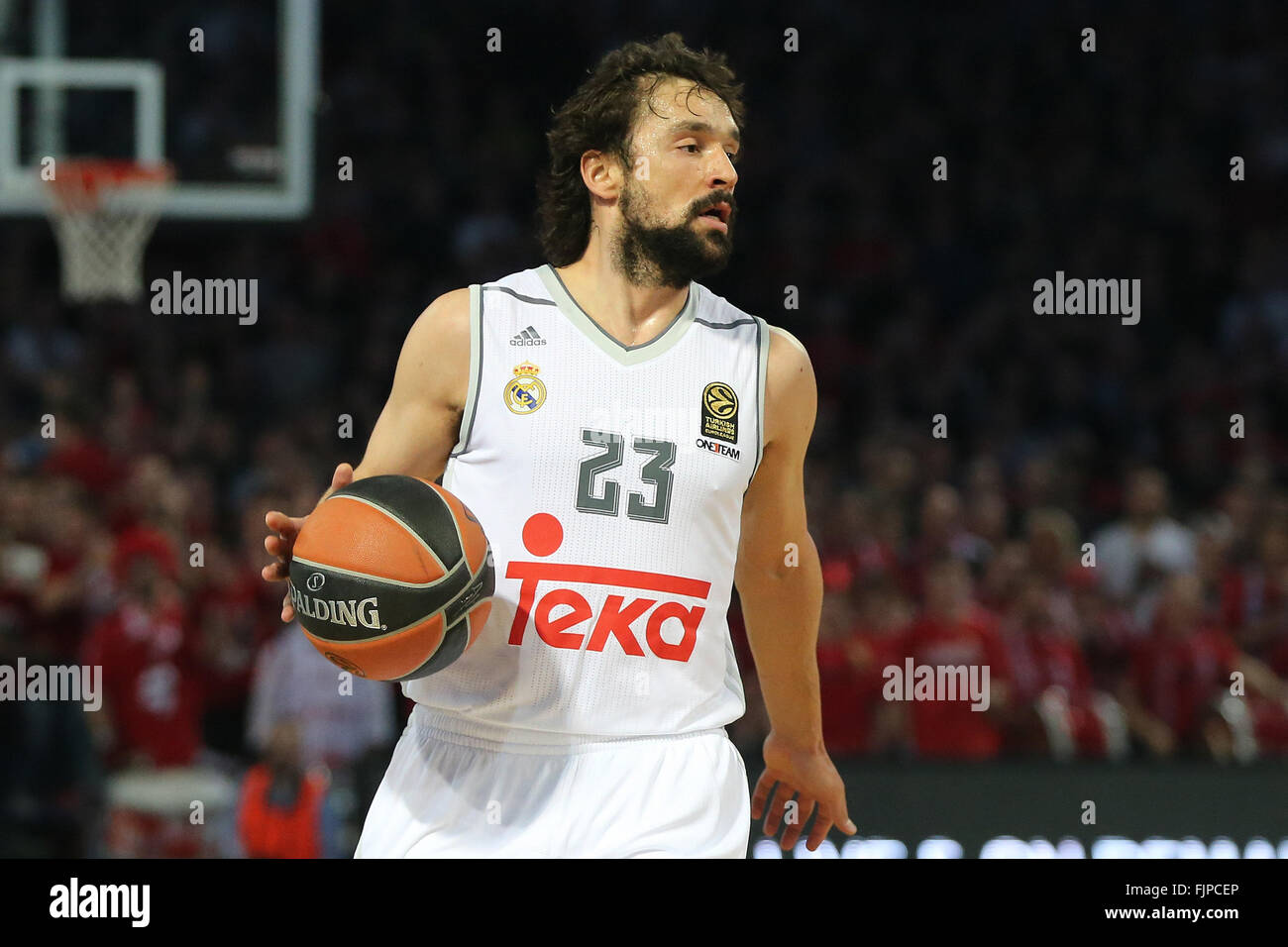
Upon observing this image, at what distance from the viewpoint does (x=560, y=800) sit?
348cm

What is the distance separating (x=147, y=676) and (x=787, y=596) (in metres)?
5.00

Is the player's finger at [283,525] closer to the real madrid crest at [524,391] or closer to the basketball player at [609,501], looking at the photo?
the basketball player at [609,501]

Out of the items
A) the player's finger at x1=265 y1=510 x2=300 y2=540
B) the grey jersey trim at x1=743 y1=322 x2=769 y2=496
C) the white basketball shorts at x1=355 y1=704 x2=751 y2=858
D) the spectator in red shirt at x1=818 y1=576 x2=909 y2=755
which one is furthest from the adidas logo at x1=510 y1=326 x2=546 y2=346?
the spectator in red shirt at x1=818 y1=576 x2=909 y2=755

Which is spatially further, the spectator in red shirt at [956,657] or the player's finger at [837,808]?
the spectator in red shirt at [956,657]

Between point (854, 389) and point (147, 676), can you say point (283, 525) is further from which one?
point (854, 389)

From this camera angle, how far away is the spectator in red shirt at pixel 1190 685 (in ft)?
26.1

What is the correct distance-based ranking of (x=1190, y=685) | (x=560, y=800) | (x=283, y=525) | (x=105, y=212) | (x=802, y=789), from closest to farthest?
(x=283, y=525)
(x=560, y=800)
(x=802, y=789)
(x=1190, y=685)
(x=105, y=212)

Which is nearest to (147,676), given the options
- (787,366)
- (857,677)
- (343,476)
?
(857,677)

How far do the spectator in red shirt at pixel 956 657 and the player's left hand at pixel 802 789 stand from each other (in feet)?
12.2

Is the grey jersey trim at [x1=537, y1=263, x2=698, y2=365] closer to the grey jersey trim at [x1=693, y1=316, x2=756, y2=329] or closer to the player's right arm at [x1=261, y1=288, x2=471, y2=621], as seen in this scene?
the grey jersey trim at [x1=693, y1=316, x2=756, y2=329]

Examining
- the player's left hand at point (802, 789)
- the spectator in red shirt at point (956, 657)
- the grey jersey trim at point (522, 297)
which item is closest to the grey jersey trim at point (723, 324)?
the grey jersey trim at point (522, 297)

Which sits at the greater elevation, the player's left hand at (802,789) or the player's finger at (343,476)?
the player's finger at (343,476)

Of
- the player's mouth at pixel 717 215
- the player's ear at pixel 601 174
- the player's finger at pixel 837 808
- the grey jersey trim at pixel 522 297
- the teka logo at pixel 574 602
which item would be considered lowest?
the player's finger at pixel 837 808
